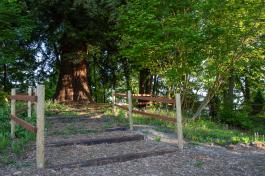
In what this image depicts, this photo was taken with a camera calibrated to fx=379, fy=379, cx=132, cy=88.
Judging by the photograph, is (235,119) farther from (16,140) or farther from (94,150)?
(16,140)

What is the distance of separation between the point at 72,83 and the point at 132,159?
467 inches

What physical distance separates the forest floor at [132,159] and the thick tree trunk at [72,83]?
844 centimetres

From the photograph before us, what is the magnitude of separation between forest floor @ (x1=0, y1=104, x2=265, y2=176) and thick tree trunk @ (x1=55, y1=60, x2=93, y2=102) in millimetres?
8442

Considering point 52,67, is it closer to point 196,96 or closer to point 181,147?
point 196,96

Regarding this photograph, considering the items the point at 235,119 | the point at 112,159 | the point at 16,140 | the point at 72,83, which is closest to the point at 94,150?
the point at 112,159

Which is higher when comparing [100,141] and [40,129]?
[40,129]

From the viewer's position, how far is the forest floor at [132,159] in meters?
6.19

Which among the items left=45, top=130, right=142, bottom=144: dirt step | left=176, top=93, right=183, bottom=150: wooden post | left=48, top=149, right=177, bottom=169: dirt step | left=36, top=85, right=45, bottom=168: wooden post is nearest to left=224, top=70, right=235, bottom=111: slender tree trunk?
left=45, top=130, right=142, bottom=144: dirt step

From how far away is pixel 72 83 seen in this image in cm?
1833

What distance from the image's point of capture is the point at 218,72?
1335cm

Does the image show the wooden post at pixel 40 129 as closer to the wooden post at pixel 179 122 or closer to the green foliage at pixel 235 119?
the wooden post at pixel 179 122

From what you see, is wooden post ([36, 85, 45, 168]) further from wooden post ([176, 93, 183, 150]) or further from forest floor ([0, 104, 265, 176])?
wooden post ([176, 93, 183, 150])

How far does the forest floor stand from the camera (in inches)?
244

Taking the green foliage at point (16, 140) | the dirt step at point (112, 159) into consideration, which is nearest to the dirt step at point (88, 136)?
the green foliage at point (16, 140)
